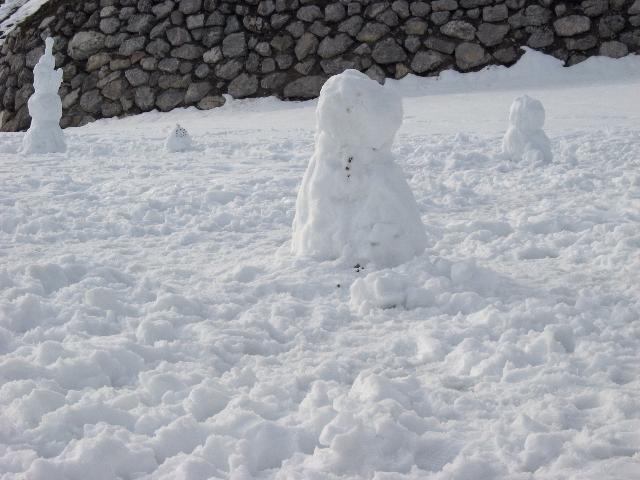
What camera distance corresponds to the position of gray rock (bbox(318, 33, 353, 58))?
12.6m

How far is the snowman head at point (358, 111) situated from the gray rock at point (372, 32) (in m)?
8.81

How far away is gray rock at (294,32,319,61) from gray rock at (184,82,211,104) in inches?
69.2

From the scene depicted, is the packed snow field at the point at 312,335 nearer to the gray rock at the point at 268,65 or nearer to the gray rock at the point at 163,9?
the gray rock at the point at 268,65

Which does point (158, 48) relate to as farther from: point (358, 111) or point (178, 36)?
point (358, 111)

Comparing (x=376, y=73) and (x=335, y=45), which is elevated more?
(x=335, y=45)

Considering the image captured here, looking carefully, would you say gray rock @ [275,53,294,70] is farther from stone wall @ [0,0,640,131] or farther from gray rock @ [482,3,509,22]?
gray rock @ [482,3,509,22]

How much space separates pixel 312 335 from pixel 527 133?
4.48m

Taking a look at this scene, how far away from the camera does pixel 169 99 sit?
13141 mm

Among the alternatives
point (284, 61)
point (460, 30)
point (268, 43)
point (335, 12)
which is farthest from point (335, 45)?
point (460, 30)

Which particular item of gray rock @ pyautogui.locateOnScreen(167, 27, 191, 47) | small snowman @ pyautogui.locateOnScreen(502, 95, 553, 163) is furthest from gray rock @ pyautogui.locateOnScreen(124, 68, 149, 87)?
small snowman @ pyautogui.locateOnScreen(502, 95, 553, 163)

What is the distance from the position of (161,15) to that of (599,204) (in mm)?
10657

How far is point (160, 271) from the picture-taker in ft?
13.6

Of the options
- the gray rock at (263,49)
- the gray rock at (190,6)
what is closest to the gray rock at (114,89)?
the gray rock at (190,6)

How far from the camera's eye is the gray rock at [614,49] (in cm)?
1184
